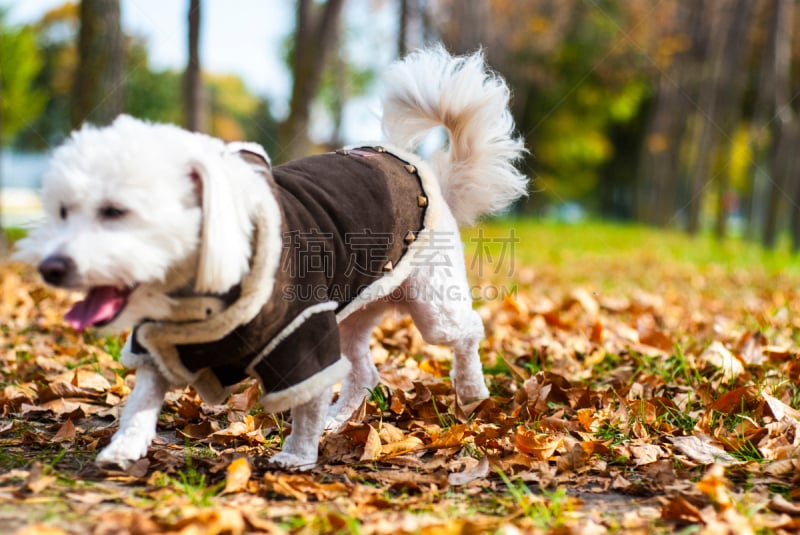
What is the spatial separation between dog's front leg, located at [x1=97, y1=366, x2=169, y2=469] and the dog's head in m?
0.41

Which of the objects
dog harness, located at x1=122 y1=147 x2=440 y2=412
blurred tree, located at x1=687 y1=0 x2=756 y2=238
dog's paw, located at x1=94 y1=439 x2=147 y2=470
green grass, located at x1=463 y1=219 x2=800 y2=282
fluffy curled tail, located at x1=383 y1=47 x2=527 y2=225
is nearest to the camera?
dog harness, located at x1=122 y1=147 x2=440 y2=412

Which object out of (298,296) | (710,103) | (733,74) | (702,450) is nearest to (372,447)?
(298,296)

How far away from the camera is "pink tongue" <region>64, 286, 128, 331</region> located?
2195mm

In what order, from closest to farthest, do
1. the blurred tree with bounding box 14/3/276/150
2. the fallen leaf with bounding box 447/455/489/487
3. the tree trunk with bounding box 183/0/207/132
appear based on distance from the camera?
1. the fallen leaf with bounding box 447/455/489/487
2. the tree trunk with bounding box 183/0/207/132
3. the blurred tree with bounding box 14/3/276/150

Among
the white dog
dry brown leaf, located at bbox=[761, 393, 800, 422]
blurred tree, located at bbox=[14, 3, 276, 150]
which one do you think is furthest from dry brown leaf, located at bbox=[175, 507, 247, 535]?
blurred tree, located at bbox=[14, 3, 276, 150]

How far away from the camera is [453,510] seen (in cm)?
237

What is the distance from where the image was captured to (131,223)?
2.12 metres

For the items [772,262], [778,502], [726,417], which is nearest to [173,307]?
[778,502]

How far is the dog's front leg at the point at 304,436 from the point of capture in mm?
2707

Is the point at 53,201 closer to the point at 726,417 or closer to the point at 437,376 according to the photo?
the point at 437,376

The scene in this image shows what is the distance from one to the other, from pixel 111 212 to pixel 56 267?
0.69 feet

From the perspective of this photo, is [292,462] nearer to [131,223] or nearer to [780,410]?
[131,223]

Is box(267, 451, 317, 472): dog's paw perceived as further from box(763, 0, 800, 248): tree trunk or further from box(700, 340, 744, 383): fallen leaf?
box(763, 0, 800, 248): tree trunk

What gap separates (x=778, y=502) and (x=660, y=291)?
18.2 ft
